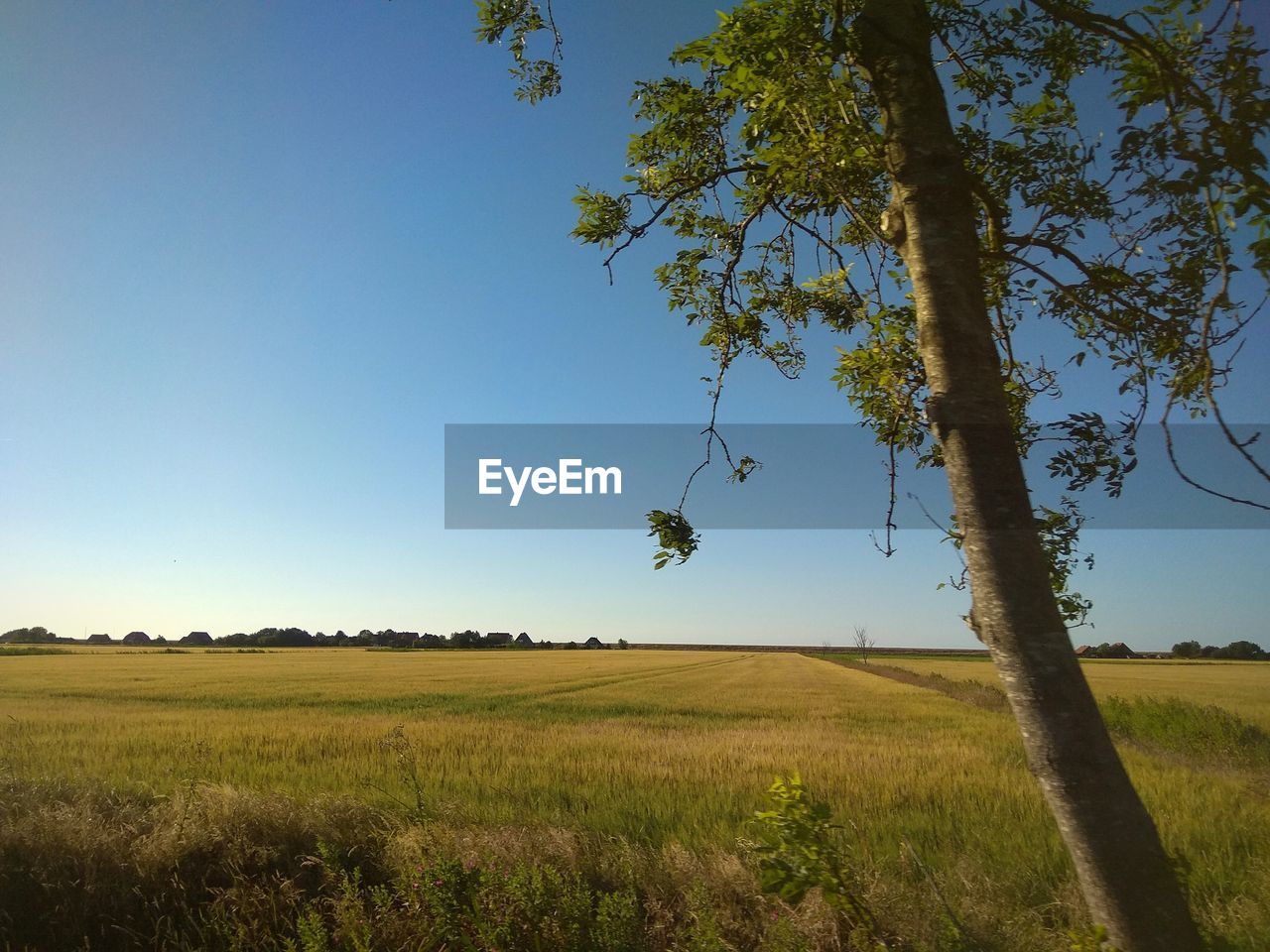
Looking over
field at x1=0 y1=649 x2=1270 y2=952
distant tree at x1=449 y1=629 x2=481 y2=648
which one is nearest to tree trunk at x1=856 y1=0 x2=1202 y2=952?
field at x1=0 y1=649 x2=1270 y2=952

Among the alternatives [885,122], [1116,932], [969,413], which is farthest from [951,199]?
[1116,932]

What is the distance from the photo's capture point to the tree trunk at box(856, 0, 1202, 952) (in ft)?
6.64

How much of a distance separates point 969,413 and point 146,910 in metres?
6.18

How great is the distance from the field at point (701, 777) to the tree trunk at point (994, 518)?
3.89 ft

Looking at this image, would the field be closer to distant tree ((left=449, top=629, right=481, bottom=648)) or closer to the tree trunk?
the tree trunk

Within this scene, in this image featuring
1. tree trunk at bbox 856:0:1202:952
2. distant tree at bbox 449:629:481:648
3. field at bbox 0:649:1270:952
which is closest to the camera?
tree trunk at bbox 856:0:1202:952

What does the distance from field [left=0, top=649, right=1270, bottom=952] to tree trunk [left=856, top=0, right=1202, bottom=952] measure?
3.89 ft

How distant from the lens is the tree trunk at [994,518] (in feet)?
6.64

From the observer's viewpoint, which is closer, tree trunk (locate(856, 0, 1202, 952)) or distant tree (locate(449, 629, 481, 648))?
tree trunk (locate(856, 0, 1202, 952))

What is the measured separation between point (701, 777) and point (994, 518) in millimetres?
7973

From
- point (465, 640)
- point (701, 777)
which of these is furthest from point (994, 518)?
point (465, 640)

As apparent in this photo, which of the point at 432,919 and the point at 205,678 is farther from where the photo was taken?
the point at 205,678

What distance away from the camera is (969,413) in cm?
234

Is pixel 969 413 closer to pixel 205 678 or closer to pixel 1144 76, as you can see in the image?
pixel 1144 76
